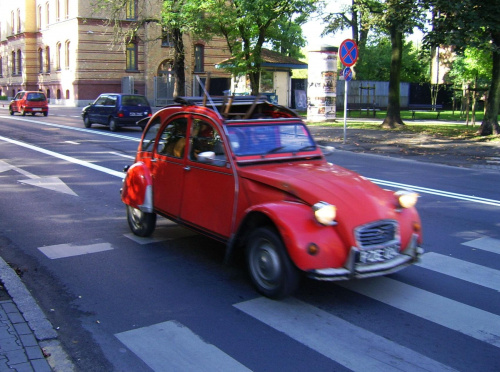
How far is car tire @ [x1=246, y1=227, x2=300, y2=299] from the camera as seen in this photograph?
4957 millimetres

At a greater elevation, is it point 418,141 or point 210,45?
point 210,45

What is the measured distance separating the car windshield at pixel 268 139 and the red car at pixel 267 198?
0.01 meters

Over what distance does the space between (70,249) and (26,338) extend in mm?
2599

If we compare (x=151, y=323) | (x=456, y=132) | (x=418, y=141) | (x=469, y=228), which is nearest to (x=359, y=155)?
(x=418, y=141)

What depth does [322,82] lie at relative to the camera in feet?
90.5

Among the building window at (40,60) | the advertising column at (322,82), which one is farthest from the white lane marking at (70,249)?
the building window at (40,60)

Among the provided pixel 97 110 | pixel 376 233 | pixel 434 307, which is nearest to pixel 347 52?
pixel 97 110

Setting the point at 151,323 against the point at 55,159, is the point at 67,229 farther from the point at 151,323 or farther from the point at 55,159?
the point at 55,159

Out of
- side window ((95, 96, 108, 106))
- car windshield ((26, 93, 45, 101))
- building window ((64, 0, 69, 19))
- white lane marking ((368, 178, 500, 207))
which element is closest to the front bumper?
white lane marking ((368, 178, 500, 207))

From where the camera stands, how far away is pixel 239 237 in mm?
5504

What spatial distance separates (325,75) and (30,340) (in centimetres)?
2489

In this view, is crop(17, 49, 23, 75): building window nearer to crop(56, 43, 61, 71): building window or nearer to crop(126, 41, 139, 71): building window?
crop(56, 43, 61, 71): building window

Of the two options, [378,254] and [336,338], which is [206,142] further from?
[336,338]

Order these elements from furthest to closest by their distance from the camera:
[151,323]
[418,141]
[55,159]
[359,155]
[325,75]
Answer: [325,75]
[418,141]
[359,155]
[55,159]
[151,323]
